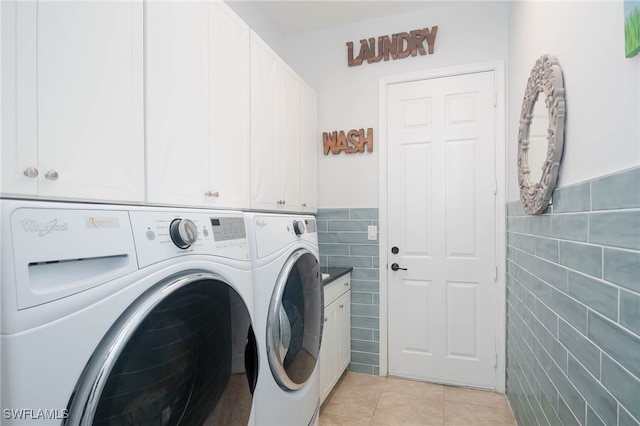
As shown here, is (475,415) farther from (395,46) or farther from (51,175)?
(395,46)

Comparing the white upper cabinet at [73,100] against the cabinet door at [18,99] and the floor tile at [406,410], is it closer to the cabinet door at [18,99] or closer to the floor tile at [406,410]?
the cabinet door at [18,99]

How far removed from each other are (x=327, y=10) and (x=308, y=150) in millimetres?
1094

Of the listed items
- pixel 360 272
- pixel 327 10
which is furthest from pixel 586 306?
pixel 327 10

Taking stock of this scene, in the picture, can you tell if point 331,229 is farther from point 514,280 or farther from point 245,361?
point 245,361

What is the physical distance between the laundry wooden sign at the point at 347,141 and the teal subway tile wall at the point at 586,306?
1383 millimetres

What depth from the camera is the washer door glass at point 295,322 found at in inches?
51.6

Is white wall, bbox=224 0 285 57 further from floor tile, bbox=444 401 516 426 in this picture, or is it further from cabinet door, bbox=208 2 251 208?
floor tile, bbox=444 401 516 426

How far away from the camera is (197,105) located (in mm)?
1328

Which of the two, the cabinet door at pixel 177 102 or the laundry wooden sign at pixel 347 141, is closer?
the cabinet door at pixel 177 102

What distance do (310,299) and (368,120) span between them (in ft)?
5.46

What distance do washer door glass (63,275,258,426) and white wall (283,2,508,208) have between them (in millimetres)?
1860

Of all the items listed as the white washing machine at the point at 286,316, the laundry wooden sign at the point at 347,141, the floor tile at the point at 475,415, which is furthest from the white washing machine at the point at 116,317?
the laundry wooden sign at the point at 347,141

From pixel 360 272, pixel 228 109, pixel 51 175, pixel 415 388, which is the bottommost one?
pixel 415 388

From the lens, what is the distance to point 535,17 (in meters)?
1.63
